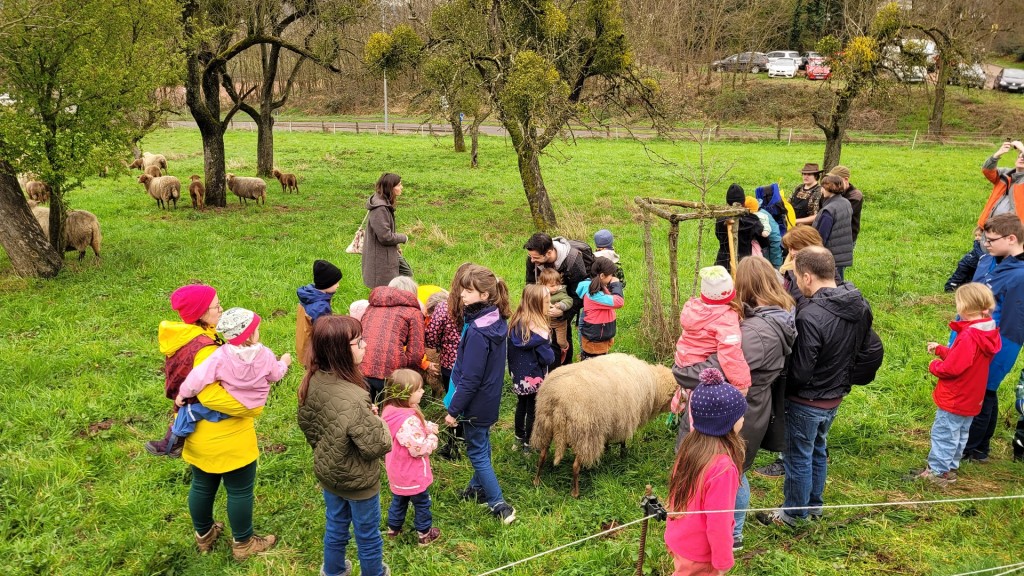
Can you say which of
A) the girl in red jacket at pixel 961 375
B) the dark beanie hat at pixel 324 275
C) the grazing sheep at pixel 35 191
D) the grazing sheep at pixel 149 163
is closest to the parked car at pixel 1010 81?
the girl in red jacket at pixel 961 375

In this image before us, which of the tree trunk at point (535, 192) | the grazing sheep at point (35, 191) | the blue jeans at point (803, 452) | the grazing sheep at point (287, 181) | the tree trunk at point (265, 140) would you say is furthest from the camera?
the tree trunk at point (265, 140)

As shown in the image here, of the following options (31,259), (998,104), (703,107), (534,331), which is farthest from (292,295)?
(998,104)

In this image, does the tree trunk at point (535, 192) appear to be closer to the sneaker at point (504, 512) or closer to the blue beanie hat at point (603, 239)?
the blue beanie hat at point (603, 239)

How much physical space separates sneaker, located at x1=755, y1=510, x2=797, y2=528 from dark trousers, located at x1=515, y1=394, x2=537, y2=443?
192cm

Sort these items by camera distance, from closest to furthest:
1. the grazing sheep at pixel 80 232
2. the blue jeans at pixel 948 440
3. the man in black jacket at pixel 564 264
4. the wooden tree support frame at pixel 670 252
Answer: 1. the blue jeans at pixel 948 440
2. the man in black jacket at pixel 564 264
3. the wooden tree support frame at pixel 670 252
4. the grazing sheep at pixel 80 232

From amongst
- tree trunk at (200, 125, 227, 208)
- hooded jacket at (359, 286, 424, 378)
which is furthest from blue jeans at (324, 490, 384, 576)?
tree trunk at (200, 125, 227, 208)

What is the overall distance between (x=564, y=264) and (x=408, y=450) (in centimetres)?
286

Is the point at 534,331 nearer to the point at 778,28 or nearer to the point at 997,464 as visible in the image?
the point at 997,464

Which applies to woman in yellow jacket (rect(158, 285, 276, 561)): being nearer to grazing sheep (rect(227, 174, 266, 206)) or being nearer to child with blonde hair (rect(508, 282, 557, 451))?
child with blonde hair (rect(508, 282, 557, 451))

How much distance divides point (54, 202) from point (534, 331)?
29.3ft

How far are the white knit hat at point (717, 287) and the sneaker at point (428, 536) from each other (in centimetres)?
248

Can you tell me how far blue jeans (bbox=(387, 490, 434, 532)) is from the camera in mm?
4250

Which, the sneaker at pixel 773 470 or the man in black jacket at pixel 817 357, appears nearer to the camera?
the man in black jacket at pixel 817 357

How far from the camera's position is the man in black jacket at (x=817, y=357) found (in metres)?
3.94
